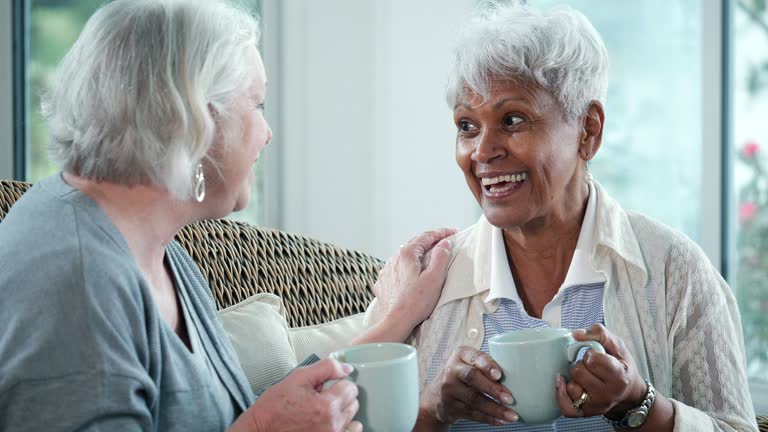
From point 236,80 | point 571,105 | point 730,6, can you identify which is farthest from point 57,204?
point 730,6

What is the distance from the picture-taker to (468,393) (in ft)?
4.19

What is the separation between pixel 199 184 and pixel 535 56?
2.02 ft

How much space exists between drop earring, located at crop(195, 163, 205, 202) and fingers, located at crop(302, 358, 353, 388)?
0.94ft

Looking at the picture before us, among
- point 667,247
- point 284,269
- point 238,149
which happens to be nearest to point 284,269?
point 284,269

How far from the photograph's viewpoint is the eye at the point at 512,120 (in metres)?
1.50

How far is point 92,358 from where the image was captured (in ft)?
3.35

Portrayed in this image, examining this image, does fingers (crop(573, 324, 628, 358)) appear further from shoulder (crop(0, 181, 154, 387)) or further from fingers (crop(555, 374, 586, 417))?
shoulder (crop(0, 181, 154, 387))

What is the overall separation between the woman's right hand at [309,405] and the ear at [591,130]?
73 cm

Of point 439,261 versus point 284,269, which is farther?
point 284,269

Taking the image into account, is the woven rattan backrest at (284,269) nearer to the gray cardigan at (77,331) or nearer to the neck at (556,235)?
the neck at (556,235)

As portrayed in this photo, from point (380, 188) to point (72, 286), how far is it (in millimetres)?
2233

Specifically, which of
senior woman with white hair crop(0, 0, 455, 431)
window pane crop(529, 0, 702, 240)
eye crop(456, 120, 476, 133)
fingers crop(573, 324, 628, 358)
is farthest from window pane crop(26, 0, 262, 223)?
fingers crop(573, 324, 628, 358)

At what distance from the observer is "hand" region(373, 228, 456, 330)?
62.8 inches

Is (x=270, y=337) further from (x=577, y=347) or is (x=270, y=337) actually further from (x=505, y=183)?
(x=577, y=347)
